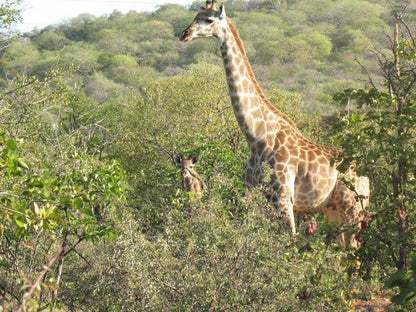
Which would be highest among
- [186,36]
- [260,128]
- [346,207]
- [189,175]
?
[186,36]

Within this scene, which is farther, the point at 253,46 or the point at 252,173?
the point at 253,46

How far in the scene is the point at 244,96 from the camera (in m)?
9.28

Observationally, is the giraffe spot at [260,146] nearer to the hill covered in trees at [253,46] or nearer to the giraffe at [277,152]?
the giraffe at [277,152]

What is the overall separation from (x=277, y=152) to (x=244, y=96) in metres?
0.77

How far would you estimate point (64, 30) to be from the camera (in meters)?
81.2

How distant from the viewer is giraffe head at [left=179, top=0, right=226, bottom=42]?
8914mm

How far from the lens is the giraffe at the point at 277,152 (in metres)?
8.89

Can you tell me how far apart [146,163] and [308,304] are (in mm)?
12329

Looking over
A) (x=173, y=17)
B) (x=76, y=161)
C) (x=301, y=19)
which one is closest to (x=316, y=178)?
(x=76, y=161)

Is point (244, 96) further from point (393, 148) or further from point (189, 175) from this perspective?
point (393, 148)

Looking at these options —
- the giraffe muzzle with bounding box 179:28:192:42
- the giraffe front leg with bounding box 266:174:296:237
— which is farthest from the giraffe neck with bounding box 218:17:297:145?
the giraffe front leg with bounding box 266:174:296:237

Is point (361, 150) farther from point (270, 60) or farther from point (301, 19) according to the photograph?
point (301, 19)

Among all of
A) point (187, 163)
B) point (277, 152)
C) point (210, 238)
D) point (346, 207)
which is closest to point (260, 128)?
point (277, 152)

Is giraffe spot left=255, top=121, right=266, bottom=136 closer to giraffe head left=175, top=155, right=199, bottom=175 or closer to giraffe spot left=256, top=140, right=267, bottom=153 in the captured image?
giraffe spot left=256, top=140, right=267, bottom=153
